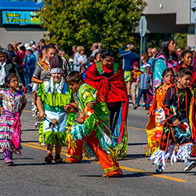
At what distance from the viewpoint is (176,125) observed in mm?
9234

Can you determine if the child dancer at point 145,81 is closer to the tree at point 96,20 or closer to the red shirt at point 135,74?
the red shirt at point 135,74

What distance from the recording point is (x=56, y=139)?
32.6 feet

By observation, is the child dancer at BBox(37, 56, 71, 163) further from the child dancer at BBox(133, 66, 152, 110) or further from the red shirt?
the red shirt

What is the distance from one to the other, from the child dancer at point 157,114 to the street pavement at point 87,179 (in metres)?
0.32

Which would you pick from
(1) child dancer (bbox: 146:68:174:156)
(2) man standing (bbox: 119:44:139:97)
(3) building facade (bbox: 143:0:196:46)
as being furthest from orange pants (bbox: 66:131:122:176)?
(3) building facade (bbox: 143:0:196:46)

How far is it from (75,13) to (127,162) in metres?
20.4

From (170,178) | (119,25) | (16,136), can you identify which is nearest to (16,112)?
(16,136)

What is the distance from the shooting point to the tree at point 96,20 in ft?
97.4

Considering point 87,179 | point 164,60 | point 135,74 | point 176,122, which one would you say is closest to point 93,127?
point 87,179

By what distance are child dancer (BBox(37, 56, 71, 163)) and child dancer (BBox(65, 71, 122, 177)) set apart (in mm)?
953

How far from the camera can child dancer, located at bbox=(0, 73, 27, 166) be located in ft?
32.9

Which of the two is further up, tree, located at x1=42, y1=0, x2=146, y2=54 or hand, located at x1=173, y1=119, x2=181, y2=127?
tree, located at x1=42, y1=0, x2=146, y2=54

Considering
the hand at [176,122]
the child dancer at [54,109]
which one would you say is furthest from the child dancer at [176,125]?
the child dancer at [54,109]

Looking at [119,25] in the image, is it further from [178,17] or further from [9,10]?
[9,10]
